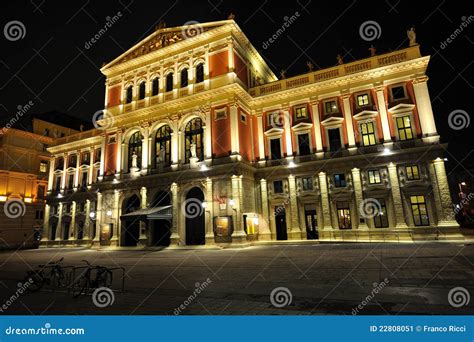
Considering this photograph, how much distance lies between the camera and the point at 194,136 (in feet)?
88.7

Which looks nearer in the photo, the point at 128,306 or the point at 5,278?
the point at 128,306

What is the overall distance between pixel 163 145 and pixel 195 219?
8.04 metres

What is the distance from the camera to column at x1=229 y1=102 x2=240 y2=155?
24594 millimetres

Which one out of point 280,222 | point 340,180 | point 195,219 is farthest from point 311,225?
point 195,219

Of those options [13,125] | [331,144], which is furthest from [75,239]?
[331,144]

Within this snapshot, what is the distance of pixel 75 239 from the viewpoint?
35500 mm

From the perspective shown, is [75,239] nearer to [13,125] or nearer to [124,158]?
[124,158]

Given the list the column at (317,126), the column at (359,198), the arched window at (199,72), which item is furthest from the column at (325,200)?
the arched window at (199,72)

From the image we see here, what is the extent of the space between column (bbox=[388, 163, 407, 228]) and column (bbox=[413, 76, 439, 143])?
318cm

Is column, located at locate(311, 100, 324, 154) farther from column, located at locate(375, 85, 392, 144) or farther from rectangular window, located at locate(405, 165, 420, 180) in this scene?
rectangular window, located at locate(405, 165, 420, 180)

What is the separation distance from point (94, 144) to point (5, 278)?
29.0m

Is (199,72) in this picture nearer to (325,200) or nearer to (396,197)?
(325,200)

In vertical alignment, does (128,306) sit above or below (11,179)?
below

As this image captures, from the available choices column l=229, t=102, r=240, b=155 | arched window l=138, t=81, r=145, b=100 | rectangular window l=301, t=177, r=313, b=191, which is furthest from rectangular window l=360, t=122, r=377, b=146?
arched window l=138, t=81, r=145, b=100
